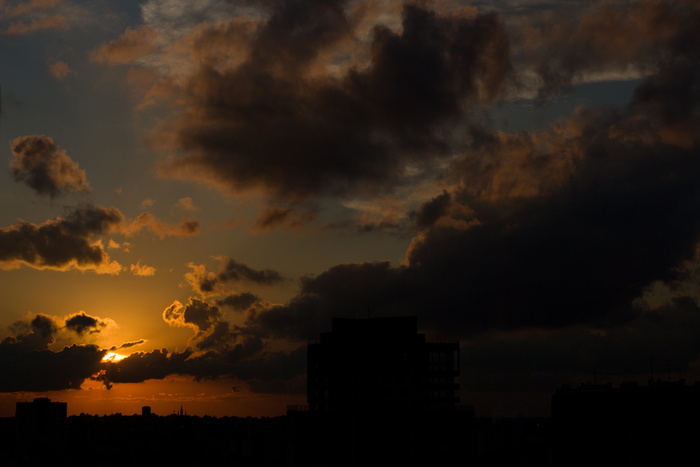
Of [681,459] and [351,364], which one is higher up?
[351,364]

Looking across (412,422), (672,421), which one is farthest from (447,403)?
(672,421)

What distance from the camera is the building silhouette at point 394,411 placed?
193375 mm

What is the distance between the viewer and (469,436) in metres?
197

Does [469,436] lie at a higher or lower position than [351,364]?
lower

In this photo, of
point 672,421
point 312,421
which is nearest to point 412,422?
point 312,421

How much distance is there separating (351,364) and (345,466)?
21877mm

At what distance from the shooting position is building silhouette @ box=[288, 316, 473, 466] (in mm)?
193375

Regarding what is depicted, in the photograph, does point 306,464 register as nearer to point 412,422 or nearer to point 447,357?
point 412,422

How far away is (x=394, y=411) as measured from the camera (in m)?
195

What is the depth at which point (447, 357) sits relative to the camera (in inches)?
7746

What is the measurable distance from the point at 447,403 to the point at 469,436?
922 cm

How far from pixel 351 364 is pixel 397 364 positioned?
34.5 feet

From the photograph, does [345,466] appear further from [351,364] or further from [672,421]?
[672,421]

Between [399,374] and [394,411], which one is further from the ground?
[399,374]
